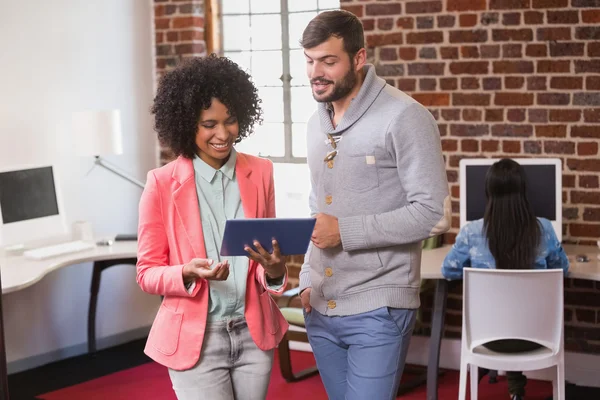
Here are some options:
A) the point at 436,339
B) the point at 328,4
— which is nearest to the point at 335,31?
the point at 436,339

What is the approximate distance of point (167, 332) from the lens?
2223mm

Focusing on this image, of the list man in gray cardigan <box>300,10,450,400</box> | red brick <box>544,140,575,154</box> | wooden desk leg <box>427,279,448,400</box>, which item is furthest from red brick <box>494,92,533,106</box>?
man in gray cardigan <box>300,10,450,400</box>

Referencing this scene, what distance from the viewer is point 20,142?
5.07 m

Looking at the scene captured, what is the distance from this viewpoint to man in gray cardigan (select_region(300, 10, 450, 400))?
2301 mm

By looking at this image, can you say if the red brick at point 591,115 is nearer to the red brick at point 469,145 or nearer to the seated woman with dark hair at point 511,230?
the red brick at point 469,145

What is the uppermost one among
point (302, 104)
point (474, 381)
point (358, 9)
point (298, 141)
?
point (358, 9)

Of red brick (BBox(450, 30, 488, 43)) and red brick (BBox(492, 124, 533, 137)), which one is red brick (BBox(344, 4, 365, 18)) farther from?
red brick (BBox(492, 124, 533, 137))

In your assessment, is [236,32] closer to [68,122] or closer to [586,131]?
[68,122]

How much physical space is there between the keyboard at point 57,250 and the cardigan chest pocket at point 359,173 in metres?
2.78

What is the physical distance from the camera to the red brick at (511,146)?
15.7ft

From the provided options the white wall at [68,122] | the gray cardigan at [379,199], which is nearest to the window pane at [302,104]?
the white wall at [68,122]

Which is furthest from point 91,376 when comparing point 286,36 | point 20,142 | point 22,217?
point 286,36

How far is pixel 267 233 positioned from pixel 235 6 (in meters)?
4.07

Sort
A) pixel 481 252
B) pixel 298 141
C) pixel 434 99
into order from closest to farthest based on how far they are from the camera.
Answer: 1. pixel 481 252
2. pixel 434 99
3. pixel 298 141
